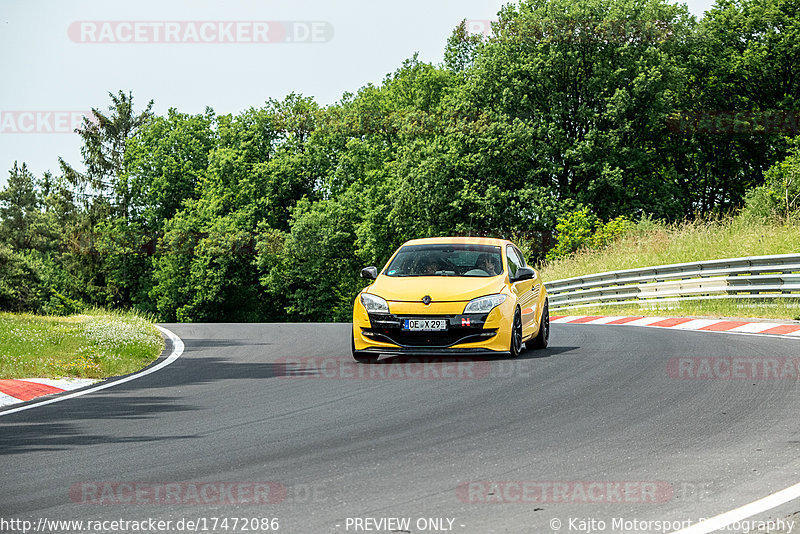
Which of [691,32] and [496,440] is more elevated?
[691,32]

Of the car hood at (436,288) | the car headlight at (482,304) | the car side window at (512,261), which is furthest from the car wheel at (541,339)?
the car headlight at (482,304)

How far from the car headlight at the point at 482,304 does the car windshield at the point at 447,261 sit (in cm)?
92

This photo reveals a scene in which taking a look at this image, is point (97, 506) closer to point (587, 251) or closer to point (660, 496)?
point (660, 496)

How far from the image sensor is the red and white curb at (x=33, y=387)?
10.0 metres

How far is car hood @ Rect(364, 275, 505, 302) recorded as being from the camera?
41.1 ft

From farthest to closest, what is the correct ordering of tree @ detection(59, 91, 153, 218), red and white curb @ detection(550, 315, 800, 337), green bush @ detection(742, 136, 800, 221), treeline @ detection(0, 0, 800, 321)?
tree @ detection(59, 91, 153, 218)
treeline @ detection(0, 0, 800, 321)
green bush @ detection(742, 136, 800, 221)
red and white curb @ detection(550, 315, 800, 337)

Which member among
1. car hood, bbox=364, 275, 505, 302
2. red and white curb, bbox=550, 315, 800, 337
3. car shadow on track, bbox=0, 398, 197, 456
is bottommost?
red and white curb, bbox=550, 315, 800, 337

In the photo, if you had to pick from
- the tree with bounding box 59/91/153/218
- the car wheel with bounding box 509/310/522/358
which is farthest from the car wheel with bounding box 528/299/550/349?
A: the tree with bounding box 59/91/153/218

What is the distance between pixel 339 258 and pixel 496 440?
55201 mm

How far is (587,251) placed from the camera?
35969 millimetres

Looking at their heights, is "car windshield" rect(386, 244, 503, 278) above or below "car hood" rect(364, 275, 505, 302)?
above

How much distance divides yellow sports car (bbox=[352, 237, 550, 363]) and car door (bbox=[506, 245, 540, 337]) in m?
0.01

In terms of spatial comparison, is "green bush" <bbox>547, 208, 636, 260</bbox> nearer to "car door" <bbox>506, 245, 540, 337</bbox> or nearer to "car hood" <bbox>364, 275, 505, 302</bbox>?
"car door" <bbox>506, 245, 540, 337</bbox>

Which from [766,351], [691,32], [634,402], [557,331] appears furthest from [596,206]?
[634,402]
